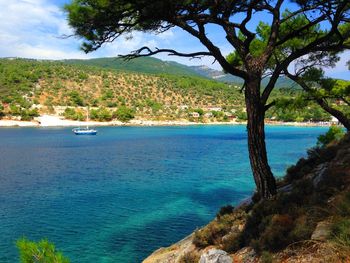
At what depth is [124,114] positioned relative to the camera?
13388cm

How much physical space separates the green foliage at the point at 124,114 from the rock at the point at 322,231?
5054 inches

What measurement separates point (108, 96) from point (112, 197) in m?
117

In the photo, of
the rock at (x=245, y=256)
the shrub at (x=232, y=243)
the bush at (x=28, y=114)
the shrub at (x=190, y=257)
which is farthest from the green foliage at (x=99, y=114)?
the rock at (x=245, y=256)

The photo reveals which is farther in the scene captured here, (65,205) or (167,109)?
(167,109)

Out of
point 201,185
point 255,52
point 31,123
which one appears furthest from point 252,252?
point 31,123

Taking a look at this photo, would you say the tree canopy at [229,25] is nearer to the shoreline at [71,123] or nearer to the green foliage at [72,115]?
the shoreline at [71,123]

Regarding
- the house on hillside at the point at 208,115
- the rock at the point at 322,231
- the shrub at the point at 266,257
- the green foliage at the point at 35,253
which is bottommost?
the shrub at the point at 266,257

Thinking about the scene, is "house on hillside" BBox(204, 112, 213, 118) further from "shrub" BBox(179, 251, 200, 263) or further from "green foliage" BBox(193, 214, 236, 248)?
"shrub" BBox(179, 251, 200, 263)

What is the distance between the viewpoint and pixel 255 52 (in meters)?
15.6

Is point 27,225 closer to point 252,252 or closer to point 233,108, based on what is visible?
point 252,252

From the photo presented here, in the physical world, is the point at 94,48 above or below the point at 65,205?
above

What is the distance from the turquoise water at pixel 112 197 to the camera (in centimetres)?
1847

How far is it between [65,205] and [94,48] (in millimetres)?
18414

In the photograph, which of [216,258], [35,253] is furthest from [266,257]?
[35,253]
